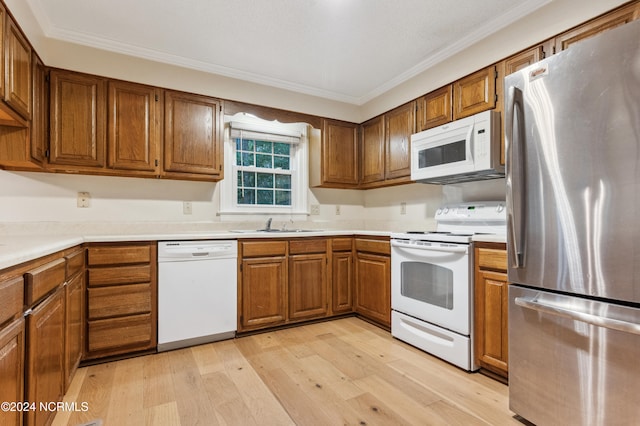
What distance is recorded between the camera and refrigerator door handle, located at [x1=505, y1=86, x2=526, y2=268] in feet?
5.15

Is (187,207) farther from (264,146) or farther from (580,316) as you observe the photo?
(580,316)

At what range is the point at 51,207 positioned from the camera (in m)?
2.61

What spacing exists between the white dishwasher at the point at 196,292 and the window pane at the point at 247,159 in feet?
3.69

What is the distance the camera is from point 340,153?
12.3ft

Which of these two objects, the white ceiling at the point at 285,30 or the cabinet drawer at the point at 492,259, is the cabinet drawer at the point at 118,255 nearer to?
the white ceiling at the point at 285,30

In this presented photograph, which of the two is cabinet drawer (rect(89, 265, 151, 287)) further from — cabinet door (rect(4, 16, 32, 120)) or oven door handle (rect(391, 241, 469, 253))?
oven door handle (rect(391, 241, 469, 253))

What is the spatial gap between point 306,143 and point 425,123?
4.55 feet

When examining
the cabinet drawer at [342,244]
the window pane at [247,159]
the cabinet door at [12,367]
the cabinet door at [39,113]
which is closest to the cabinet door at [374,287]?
the cabinet drawer at [342,244]

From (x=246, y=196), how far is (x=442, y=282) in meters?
2.14

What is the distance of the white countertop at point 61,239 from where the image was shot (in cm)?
116

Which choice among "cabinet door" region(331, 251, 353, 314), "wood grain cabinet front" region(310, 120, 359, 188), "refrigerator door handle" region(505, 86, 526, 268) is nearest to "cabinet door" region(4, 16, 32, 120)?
"wood grain cabinet front" region(310, 120, 359, 188)

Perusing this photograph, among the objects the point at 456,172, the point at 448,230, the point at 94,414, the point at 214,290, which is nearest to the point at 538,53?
the point at 456,172

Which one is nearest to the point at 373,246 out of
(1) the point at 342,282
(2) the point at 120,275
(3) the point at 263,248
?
(1) the point at 342,282

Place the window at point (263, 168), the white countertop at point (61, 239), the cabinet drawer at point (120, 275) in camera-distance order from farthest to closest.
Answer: the window at point (263, 168)
the cabinet drawer at point (120, 275)
the white countertop at point (61, 239)
